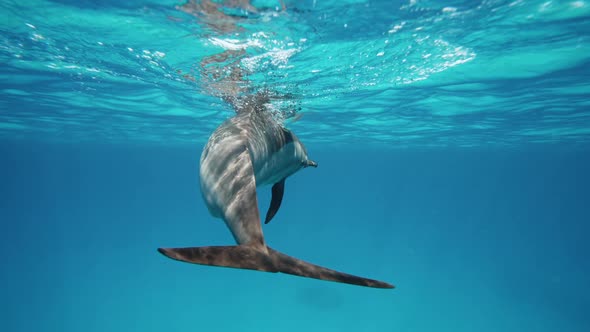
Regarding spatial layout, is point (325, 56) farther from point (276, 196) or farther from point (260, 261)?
point (260, 261)

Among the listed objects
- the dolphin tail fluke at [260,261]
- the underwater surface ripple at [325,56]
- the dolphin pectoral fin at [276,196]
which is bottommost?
the dolphin pectoral fin at [276,196]

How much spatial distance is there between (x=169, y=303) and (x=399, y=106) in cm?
3333

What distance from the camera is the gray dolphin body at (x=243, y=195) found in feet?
8.11

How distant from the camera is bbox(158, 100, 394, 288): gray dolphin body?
8.11 ft

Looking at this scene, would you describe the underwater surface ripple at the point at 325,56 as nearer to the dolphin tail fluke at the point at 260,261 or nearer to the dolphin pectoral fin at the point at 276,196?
the dolphin pectoral fin at the point at 276,196

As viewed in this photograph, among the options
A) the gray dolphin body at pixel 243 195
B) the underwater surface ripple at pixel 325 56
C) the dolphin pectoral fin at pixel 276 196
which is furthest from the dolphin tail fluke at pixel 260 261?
the underwater surface ripple at pixel 325 56

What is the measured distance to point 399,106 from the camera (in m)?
18.1

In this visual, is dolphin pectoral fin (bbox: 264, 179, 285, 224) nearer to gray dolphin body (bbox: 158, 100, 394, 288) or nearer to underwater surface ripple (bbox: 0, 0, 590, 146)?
gray dolphin body (bbox: 158, 100, 394, 288)

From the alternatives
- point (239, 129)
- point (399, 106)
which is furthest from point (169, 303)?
point (239, 129)

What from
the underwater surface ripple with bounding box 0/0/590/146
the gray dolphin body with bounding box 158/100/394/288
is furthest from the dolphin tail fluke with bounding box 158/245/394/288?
the underwater surface ripple with bounding box 0/0/590/146

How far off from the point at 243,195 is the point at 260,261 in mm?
743

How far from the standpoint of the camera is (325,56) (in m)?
10.3

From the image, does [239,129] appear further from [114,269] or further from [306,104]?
[114,269]

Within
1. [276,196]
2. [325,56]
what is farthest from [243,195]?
[325,56]
